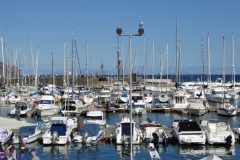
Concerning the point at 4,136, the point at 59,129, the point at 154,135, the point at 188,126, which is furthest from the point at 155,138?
the point at 4,136

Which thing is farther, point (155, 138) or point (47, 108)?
point (47, 108)

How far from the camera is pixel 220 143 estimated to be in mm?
31391

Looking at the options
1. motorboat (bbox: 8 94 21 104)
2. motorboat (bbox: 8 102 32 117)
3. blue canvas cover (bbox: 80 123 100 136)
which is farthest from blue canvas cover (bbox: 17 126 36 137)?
motorboat (bbox: 8 94 21 104)

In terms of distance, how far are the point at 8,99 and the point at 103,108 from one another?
721 inches

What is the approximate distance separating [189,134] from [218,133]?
7.46 ft

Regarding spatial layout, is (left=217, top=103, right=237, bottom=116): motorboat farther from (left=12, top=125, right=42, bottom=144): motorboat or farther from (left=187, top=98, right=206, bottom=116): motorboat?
(left=12, top=125, right=42, bottom=144): motorboat

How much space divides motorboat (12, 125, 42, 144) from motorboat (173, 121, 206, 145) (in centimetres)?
1142

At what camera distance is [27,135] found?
105 ft

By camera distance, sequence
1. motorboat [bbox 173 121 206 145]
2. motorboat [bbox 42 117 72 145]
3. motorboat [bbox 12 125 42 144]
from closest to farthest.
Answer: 1. motorboat [bbox 173 121 206 145]
2. motorboat [bbox 12 125 42 144]
3. motorboat [bbox 42 117 72 145]

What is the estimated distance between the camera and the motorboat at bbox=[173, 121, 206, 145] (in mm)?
31125

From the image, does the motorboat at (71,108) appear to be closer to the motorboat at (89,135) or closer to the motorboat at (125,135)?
the motorboat at (89,135)

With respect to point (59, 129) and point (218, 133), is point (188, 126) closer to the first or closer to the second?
point (218, 133)

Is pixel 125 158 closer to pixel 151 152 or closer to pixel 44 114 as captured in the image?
pixel 151 152

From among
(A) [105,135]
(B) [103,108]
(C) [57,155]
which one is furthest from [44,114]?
(C) [57,155]
